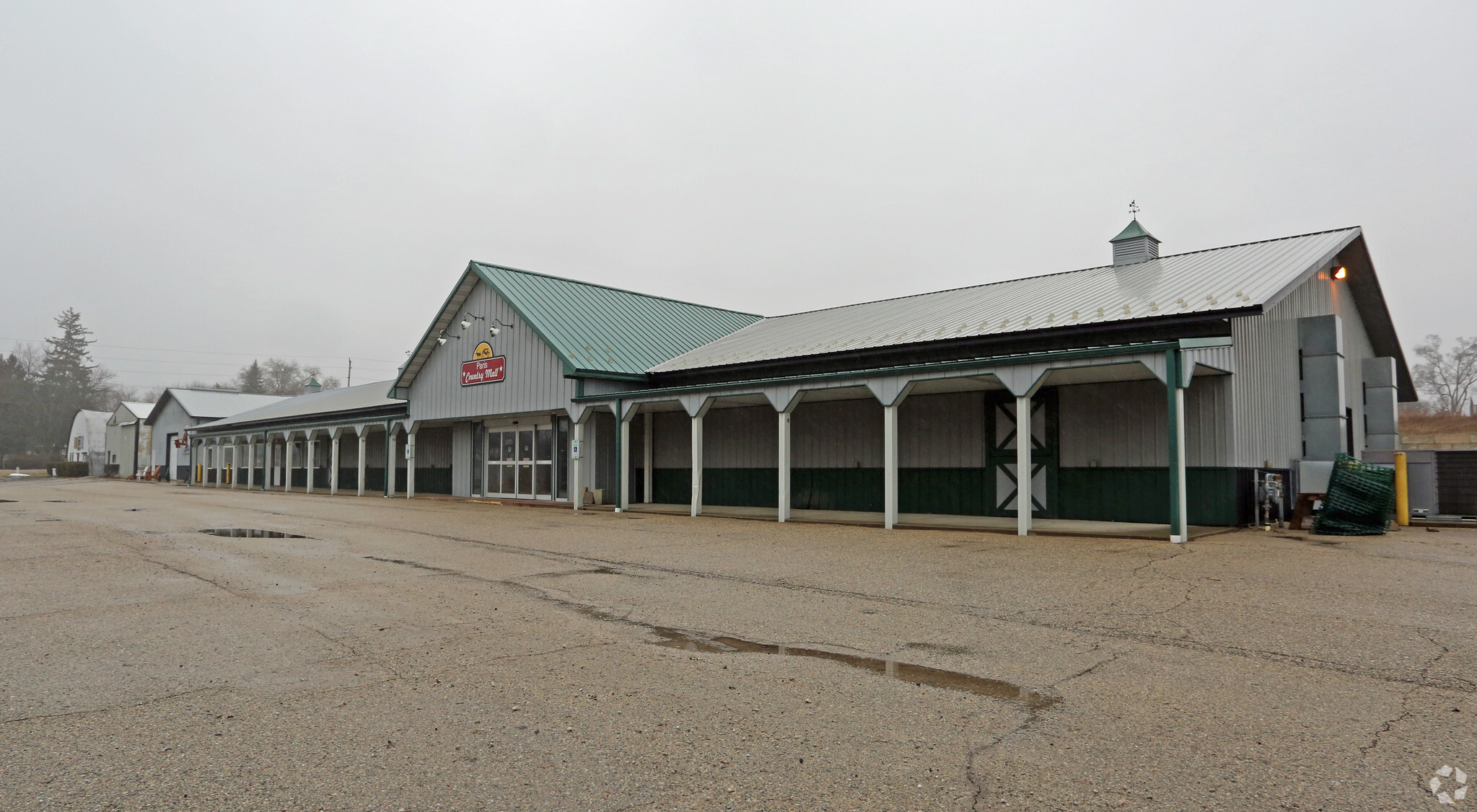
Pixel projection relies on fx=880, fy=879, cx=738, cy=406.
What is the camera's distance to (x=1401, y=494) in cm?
1587

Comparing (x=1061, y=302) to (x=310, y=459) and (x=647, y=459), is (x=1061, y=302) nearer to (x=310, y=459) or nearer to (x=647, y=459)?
(x=647, y=459)

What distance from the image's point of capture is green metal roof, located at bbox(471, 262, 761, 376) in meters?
22.5

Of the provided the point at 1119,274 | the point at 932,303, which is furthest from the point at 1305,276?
the point at 932,303

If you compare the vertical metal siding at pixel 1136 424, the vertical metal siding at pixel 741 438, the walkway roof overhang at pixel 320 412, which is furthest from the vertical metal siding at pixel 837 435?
the walkway roof overhang at pixel 320 412

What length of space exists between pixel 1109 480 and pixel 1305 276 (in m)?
4.90

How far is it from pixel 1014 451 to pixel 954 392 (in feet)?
5.59

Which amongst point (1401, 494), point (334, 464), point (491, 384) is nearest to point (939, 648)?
point (1401, 494)

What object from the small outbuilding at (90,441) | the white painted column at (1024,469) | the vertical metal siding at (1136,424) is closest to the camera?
the white painted column at (1024,469)

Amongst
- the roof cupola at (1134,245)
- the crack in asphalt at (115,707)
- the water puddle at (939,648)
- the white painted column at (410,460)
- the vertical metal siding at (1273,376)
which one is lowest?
the water puddle at (939,648)

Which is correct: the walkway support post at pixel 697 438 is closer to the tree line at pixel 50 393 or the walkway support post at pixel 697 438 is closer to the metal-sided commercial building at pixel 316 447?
the metal-sided commercial building at pixel 316 447

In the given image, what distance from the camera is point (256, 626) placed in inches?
268

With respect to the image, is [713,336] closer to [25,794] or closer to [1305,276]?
[1305,276]

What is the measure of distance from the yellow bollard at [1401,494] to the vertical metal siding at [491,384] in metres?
17.1

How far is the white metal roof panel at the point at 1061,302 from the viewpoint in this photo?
15.1 meters
